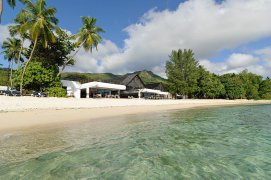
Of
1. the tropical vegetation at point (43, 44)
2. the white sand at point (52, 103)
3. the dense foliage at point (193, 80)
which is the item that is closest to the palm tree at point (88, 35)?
the tropical vegetation at point (43, 44)

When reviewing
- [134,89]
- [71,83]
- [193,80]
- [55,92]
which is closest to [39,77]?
[55,92]

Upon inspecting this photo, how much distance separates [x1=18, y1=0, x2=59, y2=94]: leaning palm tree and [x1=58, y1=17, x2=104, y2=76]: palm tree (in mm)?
5239

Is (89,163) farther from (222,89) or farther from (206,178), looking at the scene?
(222,89)

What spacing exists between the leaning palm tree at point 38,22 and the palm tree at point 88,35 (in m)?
5.24

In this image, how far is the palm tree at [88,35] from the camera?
30297mm

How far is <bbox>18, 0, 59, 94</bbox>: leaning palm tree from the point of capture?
23245 mm

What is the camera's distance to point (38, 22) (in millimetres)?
23188

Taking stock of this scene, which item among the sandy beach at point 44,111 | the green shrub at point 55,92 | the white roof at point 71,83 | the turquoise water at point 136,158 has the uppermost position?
the white roof at point 71,83

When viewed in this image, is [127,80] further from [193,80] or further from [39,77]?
[39,77]

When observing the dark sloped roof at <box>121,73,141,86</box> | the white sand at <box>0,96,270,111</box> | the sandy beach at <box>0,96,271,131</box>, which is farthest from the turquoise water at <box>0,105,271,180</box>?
the dark sloped roof at <box>121,73,141,86</box>

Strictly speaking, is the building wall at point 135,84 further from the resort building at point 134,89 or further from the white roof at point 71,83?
the white roof at point 71,83

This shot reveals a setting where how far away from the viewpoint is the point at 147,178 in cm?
412

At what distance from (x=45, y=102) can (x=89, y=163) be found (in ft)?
48.1

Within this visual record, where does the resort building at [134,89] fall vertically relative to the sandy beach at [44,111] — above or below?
above
